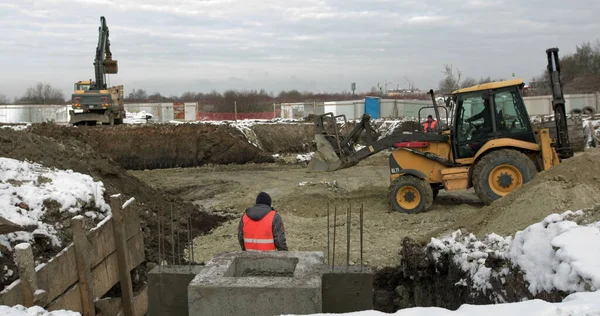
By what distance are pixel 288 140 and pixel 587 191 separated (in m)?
18.9

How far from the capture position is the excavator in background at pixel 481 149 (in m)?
10.1

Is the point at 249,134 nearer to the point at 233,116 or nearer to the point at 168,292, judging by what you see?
the point at 233,116

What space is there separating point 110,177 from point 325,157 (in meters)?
4.94

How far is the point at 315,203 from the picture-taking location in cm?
1223

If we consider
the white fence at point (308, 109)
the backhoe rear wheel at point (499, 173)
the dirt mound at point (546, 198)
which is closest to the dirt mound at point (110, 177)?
A: the dirt mound at point (546, 198)

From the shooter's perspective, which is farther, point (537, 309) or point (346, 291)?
point (346, 291)

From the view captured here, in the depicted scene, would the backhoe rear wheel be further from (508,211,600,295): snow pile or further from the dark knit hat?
the dark knit hat

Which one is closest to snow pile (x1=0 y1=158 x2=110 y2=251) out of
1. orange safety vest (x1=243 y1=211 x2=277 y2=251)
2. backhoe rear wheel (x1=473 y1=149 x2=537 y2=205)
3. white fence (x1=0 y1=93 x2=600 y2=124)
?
orange safety vest (x1=243 y1=211 x2=277 y2=251)

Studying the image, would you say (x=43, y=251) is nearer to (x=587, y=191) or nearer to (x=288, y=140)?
(x=587, y=191)

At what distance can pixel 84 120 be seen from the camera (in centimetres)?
2278

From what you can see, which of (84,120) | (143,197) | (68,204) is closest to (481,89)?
(143,197)

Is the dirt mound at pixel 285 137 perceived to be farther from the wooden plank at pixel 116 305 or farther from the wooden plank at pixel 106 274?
the wooden plank at pixel 116 305

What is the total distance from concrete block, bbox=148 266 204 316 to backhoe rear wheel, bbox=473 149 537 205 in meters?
6.96

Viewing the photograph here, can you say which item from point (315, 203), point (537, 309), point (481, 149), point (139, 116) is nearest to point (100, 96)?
point (139, 116)
